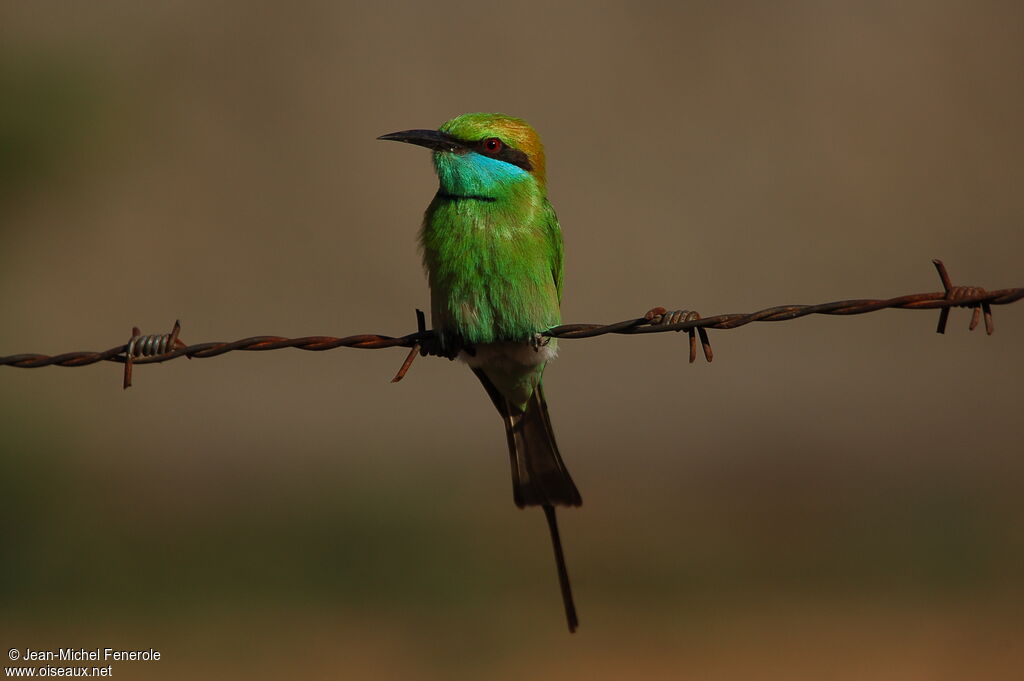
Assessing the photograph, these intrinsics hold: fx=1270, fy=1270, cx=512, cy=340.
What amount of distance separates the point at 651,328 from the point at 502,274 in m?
0.97

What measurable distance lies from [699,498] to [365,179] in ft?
15.5

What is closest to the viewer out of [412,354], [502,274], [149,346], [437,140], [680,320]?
[680,320]

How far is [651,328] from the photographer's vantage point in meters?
2.85

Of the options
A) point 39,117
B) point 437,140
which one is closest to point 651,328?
point 437,140

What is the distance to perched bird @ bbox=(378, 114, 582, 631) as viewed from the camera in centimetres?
375

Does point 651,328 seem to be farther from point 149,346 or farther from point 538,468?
point 149,346

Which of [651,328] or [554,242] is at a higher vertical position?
[554,242]

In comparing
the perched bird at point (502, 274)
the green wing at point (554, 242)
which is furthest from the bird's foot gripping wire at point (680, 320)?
the green wing at point (554, 242)

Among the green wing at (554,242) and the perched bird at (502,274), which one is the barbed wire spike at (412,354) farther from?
the green wing at (554,242)

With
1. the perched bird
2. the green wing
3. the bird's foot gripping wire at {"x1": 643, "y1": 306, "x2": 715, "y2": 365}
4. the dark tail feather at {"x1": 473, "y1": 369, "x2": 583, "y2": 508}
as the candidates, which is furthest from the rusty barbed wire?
the green wing

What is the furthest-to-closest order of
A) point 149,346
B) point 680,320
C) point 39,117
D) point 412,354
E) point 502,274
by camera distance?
point 39,117 → point 502,274 → point 412,354 → point 149,346 → point 680,320

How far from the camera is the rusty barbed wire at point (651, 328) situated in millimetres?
2637

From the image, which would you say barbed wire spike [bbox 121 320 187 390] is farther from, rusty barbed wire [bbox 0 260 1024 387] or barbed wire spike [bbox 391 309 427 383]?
barbed wire spike [bbox 391 309 427 383]

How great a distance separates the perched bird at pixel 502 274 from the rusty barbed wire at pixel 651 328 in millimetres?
406
